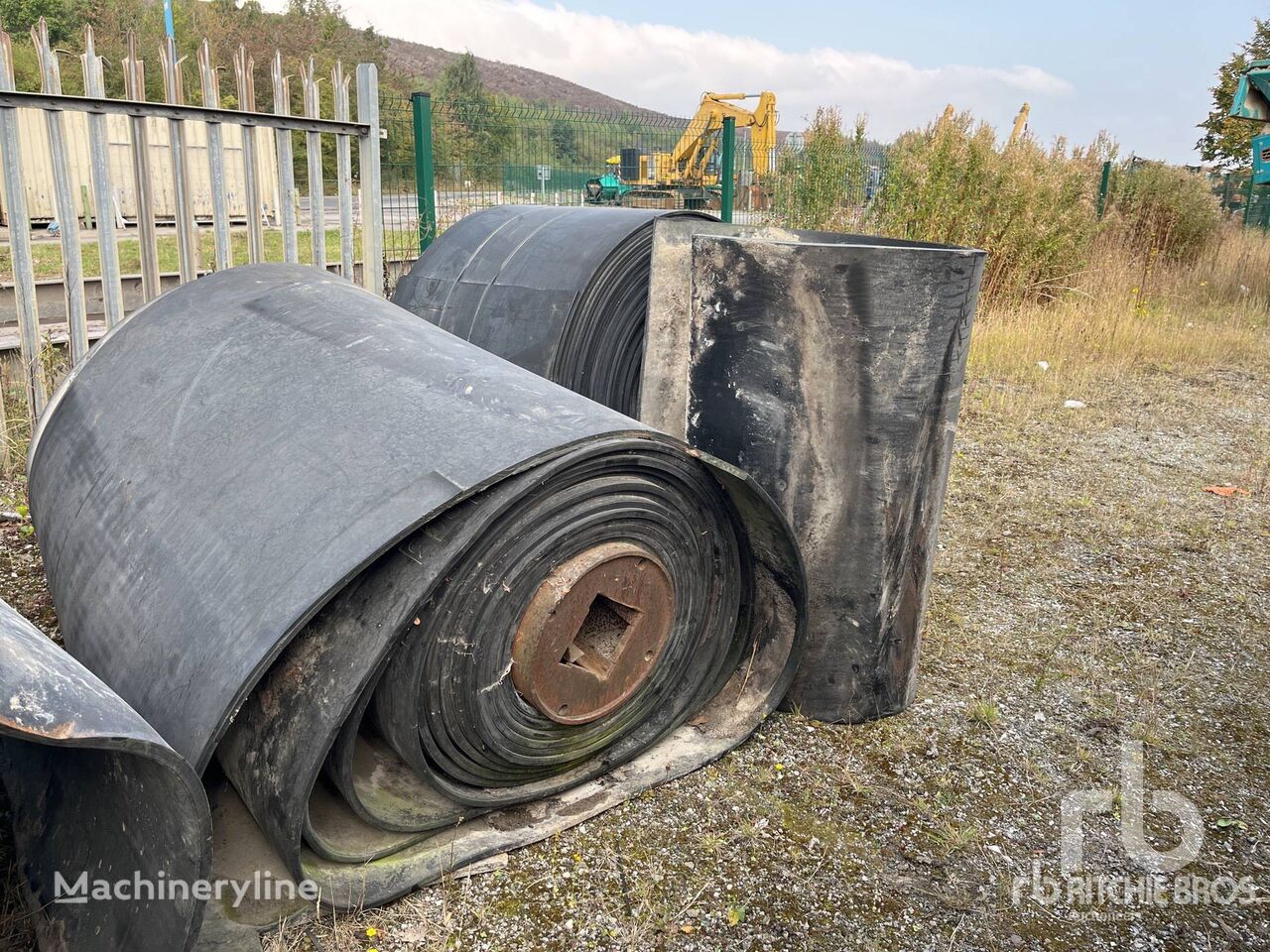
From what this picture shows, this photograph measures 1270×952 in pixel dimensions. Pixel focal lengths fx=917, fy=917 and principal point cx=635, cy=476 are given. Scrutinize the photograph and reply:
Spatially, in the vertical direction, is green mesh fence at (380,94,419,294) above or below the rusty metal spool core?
above

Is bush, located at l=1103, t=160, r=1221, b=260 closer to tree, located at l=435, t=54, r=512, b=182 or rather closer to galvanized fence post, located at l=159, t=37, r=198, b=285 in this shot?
tree, located at l=435, t=54, r=512, b=182

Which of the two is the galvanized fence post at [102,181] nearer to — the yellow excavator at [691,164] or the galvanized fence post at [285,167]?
the galvanized fence post at [285,167]

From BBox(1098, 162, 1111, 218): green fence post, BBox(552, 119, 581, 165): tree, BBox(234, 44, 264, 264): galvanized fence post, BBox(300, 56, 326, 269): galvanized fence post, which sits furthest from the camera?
BBox(1098, 162, 1111, 218): green fence post

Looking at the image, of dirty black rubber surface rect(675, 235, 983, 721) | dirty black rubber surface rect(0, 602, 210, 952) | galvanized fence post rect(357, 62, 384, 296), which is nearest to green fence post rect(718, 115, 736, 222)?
galvanized fence post rect(357, 62, 384, 296)

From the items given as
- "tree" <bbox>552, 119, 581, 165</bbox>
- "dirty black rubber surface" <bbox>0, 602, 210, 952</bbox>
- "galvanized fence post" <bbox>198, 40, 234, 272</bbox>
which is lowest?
"dirty black rubber surface" <bbox>0, 602, 210, 952</bbox>

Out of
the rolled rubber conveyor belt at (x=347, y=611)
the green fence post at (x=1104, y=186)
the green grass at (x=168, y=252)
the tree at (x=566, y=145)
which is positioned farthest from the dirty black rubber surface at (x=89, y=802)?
the green fence post at (x=1104, y=186)

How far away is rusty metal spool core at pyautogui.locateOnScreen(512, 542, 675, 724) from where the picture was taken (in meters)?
2.03

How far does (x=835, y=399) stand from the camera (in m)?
2.46

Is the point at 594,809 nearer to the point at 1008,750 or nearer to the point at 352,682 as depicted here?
the point at 352,682

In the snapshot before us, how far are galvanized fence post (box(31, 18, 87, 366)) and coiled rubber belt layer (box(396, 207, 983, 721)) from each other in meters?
2.84

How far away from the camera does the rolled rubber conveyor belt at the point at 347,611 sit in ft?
5.48

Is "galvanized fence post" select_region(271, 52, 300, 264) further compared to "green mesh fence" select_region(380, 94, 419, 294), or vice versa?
"green mesh fence" select_region(380, 94, 419, 294)

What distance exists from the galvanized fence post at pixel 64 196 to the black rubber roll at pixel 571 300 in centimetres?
160

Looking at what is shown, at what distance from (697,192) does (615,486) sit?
57.7 ft
